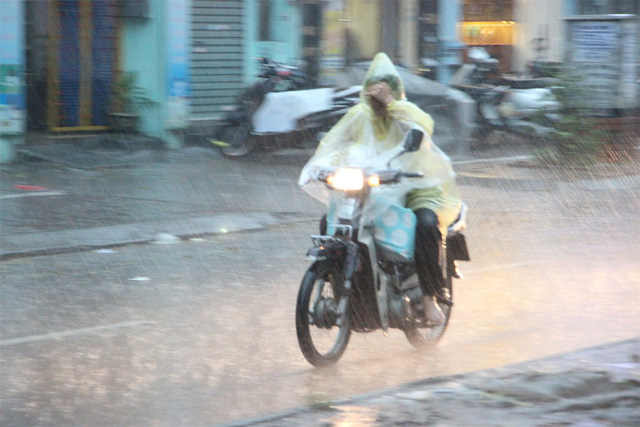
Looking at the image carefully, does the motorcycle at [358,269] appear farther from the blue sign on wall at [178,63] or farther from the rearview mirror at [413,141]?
the blue sign on wall at [178,63]

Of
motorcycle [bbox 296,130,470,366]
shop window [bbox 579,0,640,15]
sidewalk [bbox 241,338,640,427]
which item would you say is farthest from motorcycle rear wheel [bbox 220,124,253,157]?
sidewalk [bbox 241,338,640,427]

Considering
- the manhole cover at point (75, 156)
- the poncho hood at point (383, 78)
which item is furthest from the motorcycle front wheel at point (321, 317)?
the manhole cover at point (75, 156)

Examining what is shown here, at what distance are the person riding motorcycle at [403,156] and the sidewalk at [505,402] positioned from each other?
31.8 inches

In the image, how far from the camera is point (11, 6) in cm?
1475

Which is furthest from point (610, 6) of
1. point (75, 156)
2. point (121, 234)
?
point (121, 234)

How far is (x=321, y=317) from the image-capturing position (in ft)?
18.5

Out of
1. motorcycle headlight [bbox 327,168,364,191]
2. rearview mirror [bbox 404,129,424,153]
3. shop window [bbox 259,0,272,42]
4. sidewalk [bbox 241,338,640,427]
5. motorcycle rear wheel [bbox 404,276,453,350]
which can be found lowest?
motorcycle rear wheel [bbox 404,276,453,350]

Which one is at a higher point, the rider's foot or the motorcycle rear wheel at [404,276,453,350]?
the rider's foot

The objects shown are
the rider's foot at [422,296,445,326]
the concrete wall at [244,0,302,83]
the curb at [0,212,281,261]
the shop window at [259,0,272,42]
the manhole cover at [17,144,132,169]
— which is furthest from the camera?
the shop window at [259,0,272,42]

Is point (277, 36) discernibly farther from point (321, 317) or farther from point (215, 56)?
point (321, 317)

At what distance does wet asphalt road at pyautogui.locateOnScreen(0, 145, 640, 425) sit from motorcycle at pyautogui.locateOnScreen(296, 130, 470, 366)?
0.23 metres

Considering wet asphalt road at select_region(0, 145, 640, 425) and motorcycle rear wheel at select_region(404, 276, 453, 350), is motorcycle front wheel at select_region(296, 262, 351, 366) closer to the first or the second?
wet asphalt road at select_region(0, 145, 640, 425)

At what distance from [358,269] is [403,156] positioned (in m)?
0.68

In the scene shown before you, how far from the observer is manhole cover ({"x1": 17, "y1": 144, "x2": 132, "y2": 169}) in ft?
49.0
